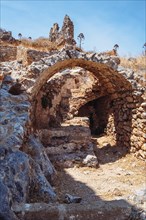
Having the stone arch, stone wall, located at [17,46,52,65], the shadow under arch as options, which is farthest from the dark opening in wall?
stone wall, located at [17,46,52,65]

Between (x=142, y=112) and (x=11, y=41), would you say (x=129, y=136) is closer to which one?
(x=142, y=112)

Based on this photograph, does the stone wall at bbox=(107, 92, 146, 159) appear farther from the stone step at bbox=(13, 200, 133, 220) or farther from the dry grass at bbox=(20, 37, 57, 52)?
the dry grass at bbox=(20, 37, 57, 52)

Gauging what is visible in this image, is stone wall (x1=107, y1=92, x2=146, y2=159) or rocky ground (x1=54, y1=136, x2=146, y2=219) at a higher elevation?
stone wall (x1=107, y1=92, x2=146, y2=159)

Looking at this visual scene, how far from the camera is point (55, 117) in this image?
9.45 metres

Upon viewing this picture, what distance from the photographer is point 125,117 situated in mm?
8242

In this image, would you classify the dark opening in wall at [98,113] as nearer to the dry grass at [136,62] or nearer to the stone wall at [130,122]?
the stone wall at [130,122]

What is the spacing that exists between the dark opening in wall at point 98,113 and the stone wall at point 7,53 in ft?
18.7

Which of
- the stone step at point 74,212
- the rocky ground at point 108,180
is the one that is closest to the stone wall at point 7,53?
the rocky ground at point 108,180

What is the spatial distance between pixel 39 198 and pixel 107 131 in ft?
20.4

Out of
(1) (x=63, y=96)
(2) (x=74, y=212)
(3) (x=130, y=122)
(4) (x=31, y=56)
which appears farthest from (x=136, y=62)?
(2) (x=74, y=212)

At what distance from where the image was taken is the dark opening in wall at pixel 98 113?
1039cm

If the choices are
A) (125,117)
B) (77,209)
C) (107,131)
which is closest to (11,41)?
(107,131)

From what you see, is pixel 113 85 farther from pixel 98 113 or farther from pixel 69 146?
pixel 98 113

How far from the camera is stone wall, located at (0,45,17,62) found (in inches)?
596
